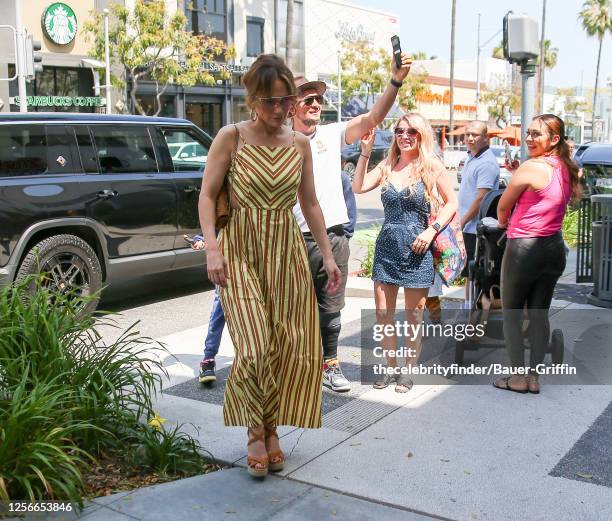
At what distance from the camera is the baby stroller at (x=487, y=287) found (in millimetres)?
5672

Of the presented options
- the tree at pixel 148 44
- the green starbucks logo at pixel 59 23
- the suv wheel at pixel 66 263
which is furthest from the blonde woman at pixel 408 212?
the green starbucks logo at pixel 59 23

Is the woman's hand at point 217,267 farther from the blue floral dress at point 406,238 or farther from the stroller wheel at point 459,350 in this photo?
the stroller wheel at point 459,350

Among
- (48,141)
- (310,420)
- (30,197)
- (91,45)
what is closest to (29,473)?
(310,420)

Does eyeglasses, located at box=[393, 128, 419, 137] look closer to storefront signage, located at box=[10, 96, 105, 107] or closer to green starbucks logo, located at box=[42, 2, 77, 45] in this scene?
storefront signage, located at box=[10, 96, 105, 107]

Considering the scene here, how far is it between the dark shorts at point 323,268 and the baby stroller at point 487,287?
3.50 ft

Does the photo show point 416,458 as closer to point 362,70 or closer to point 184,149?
point 184,149

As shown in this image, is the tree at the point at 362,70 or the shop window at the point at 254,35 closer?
the shop window at the point at 254,35

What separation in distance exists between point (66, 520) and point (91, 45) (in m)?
27.8

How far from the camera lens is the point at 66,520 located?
11.4 feet

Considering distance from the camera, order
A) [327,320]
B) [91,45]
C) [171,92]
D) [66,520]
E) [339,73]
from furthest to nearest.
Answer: [339,73] → [171,92] → [91,45] → [327,320] → [66,520]

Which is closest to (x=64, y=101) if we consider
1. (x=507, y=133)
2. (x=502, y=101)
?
(x=507, y=133)

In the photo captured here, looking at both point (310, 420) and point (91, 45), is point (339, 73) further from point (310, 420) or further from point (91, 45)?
point (310, 420)

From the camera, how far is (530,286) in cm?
529

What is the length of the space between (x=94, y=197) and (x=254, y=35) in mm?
31351
